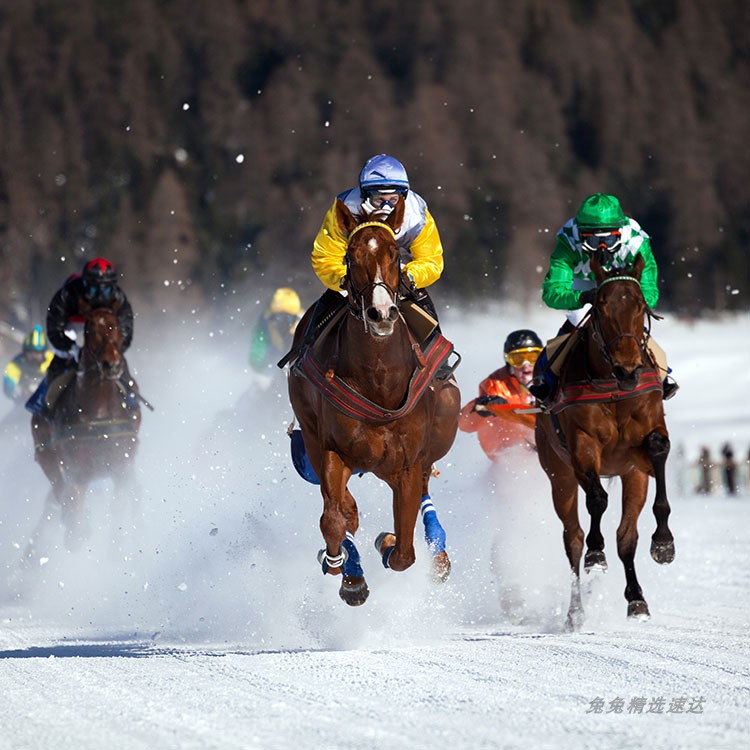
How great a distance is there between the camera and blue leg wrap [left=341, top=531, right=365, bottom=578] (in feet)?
24.9

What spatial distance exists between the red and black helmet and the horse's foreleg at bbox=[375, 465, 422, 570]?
5.58 metres

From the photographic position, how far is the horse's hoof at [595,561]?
8172mm

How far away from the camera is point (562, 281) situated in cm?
920

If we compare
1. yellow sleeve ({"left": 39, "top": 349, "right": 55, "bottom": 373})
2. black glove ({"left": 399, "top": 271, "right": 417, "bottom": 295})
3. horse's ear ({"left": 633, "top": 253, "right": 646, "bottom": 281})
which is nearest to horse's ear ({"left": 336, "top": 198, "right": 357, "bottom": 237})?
black glove ({"left": 399, "top": 271, "right": 417, "bottom": 295})

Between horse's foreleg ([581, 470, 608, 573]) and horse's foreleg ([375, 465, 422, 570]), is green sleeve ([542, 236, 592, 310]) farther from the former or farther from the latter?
horse's foreleg ([375, 465, 422, 570])

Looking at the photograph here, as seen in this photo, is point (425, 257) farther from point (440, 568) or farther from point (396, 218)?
point (440, 568)

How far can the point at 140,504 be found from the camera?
12.6 metres

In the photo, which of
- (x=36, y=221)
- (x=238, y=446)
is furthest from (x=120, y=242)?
(x=238, y=446)

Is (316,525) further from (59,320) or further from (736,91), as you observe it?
(736,91)

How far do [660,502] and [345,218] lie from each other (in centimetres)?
261

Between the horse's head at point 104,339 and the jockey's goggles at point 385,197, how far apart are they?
→ 4.94 metres

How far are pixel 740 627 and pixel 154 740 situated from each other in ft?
14.8

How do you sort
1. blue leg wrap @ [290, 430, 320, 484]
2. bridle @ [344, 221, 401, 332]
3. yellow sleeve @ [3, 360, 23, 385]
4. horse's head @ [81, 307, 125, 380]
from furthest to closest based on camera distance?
1. yellow sleeve @ [3, 360, 23, 385]
2. horse's head @ [81, 307, 125, 380]
3. blue leg wrap @ [290, 430, 320, 484]
4. bridle @ [344, 221, 401, 332]

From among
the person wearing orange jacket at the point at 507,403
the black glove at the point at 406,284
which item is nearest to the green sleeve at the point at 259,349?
the person wearing orange jacket at the point at 507,403
